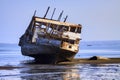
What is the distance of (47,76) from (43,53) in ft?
49.6

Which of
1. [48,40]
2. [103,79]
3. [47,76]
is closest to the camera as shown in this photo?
[103,79]

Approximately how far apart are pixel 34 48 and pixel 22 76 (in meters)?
14.9

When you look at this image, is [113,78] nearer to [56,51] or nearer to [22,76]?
[22,76]

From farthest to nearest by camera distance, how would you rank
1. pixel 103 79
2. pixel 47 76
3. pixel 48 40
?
pixel 48 40, pixel 47 76, pixel 103 79

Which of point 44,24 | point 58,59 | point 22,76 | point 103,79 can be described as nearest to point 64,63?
point 58,59

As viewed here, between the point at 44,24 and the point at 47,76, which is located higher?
the point at 44,24

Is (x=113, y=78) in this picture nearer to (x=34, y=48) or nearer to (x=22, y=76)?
(x=22, y=76)

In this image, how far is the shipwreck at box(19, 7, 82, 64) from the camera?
56.3m

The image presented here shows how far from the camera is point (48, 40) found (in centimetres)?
5616

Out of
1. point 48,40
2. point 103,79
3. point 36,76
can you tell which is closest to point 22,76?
point 36,76

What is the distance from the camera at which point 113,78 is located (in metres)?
39.4

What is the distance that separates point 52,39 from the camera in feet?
185

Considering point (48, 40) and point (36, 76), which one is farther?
point (48, 40)

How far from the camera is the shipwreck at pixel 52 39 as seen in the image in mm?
56334
